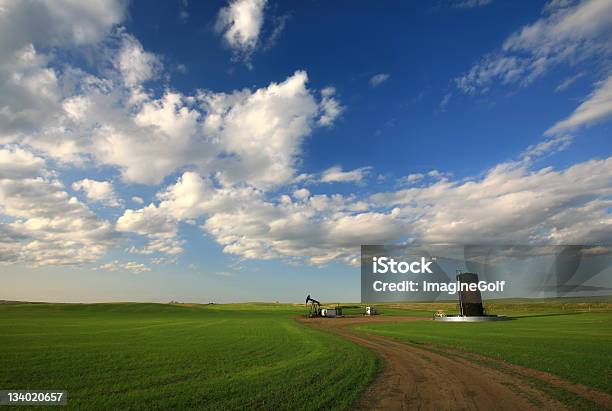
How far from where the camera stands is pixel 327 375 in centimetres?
1966

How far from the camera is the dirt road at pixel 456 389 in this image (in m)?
14.6

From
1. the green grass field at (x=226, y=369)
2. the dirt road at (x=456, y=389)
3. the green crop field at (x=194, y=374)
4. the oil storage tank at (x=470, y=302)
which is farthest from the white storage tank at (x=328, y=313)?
the dirt road at (x=456, y=389)

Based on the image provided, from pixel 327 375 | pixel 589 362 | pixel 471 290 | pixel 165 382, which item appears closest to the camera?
pixel 165 382

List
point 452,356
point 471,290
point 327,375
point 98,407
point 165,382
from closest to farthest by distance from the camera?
point 98,407 → point 165,382 → point 327,375 → point 452,356 → point 471,290

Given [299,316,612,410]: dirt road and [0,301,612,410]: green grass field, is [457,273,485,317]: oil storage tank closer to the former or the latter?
[0,301,612,410]: green grass field

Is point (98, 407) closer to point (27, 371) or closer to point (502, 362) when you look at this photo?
point (27, 371)

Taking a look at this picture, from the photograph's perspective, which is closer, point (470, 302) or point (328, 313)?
point (470, 302)

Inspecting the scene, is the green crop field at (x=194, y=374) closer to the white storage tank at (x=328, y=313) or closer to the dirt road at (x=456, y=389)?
the dirt road at (x=456, y=389)

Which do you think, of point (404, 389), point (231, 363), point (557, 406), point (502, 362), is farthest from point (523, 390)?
point (231, 363)

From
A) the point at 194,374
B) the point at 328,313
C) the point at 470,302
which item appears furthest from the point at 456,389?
the point at 328,313

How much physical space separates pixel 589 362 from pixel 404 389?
13423 millimetres

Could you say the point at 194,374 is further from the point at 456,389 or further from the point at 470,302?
the point at 470,302

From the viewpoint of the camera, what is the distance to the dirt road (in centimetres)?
1460

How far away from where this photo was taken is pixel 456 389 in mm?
16969
